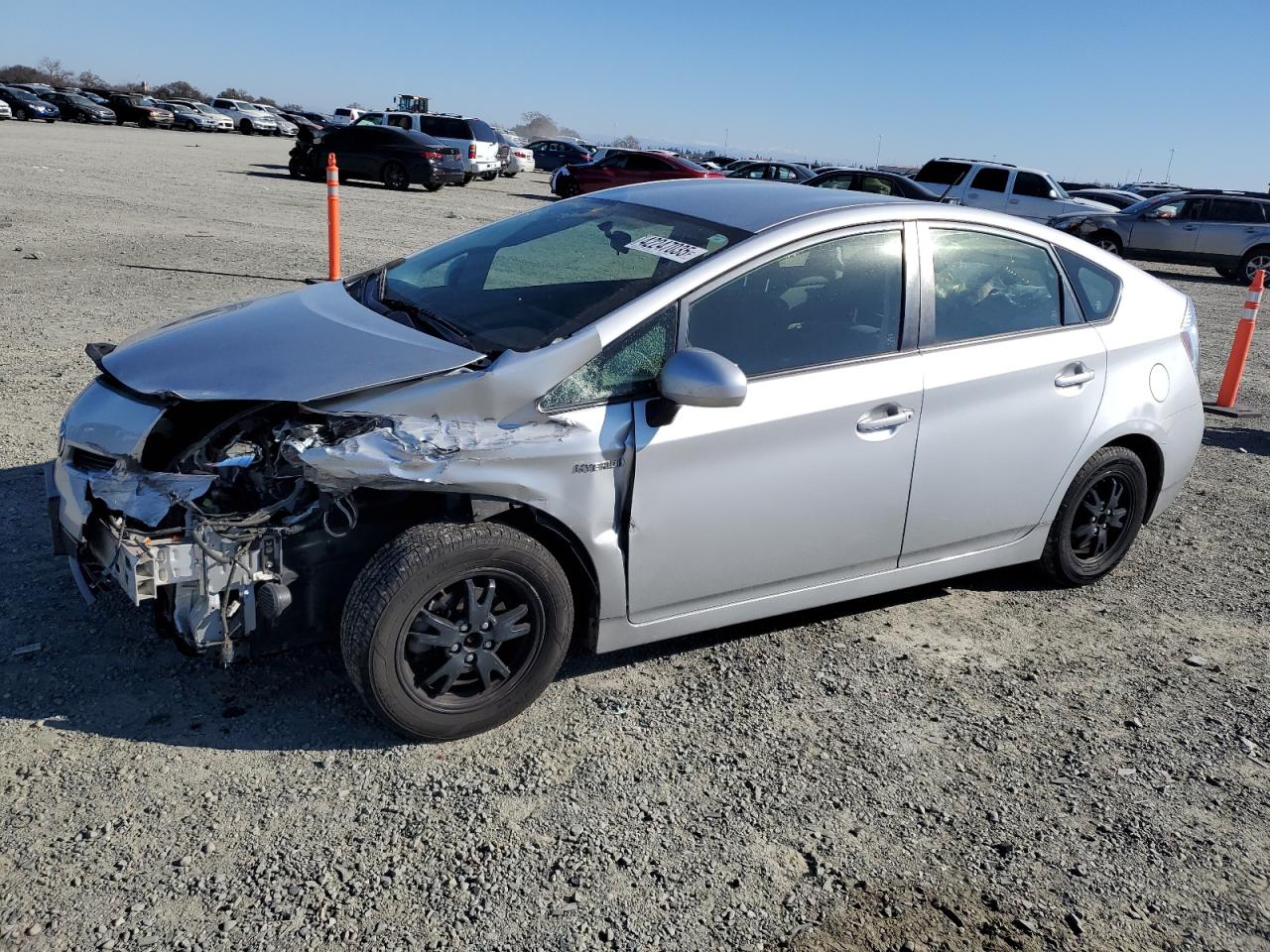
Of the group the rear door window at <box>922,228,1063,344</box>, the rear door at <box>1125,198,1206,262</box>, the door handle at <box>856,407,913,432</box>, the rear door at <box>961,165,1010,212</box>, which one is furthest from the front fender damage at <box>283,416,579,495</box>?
the rear door at <box>961,165,1010,212</box>

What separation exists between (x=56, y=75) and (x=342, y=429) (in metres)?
120


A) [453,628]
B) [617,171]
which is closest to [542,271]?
[453,628]

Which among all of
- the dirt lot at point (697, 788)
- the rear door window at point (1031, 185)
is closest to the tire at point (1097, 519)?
the dirt lot at point (697, 788)

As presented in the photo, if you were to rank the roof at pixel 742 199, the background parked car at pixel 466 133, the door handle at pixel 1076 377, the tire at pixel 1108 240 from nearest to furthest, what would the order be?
the roof at pixel 742 199
the door handle at pixel 1076 377
the tire at pixel 1108 240
the background parked car at pixel 466 133

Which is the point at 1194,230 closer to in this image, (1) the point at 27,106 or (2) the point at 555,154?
(2) the point at 555,154

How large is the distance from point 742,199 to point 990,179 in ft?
65.9

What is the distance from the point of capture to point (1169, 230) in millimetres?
20609

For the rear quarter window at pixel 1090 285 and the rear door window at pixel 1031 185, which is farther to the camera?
the rear door window at pixel 1031 185

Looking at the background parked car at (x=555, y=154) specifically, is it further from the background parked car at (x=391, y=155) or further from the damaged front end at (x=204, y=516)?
the damaged front end at (x=204, y=516)

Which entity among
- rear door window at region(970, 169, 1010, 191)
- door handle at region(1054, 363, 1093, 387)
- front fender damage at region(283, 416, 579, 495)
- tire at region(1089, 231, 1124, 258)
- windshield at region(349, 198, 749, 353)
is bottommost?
tire at region(1089, 231, 1124, 258)

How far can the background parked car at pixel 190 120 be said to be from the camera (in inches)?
2061

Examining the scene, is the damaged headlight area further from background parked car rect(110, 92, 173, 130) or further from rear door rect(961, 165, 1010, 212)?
background parked car rect(110, 92, 173, 130)

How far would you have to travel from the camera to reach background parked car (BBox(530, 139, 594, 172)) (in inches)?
1626

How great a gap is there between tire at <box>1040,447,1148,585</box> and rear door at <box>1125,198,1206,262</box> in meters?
18.1
